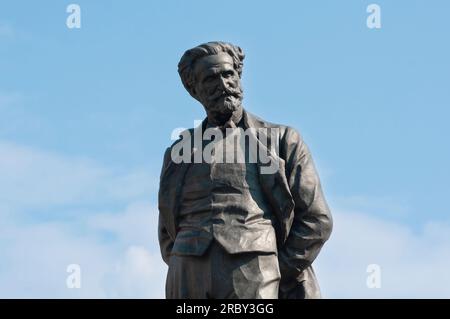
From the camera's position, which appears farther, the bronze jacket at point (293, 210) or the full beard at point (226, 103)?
the full beard at point (226, 103)

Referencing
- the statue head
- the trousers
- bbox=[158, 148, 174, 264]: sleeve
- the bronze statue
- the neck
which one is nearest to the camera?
the trousers

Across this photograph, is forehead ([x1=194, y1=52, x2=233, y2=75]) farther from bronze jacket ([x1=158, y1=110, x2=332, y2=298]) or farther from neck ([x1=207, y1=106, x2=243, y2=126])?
bronze jacket ([x1=158, y1=110, x2=332, y2=298])

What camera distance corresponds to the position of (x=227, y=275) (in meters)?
25.3

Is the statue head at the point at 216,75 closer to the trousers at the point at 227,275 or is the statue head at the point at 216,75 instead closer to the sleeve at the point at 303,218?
the sleeve at the point at 303,218

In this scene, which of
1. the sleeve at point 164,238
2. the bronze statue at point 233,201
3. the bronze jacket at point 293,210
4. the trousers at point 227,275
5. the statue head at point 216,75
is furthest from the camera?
the sleeve at point 164,238

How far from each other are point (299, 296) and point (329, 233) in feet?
2.12

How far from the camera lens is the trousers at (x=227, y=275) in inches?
995

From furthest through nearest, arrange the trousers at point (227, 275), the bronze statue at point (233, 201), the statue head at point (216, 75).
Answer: the statue head at point (216, 75)
the bronze statue at point (233, 201)
the trousers at point (227, 275)

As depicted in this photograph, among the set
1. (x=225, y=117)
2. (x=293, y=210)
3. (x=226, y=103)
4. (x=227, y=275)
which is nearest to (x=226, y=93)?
(x=226, y=103)

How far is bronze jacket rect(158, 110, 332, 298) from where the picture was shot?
84.3ft

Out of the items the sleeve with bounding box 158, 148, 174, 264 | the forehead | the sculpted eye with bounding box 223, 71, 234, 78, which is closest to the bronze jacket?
the sleeve with bounding box 158, 148, 174, 264

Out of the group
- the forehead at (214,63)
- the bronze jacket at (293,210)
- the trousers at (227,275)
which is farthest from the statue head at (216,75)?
the trousers at (227,275)
